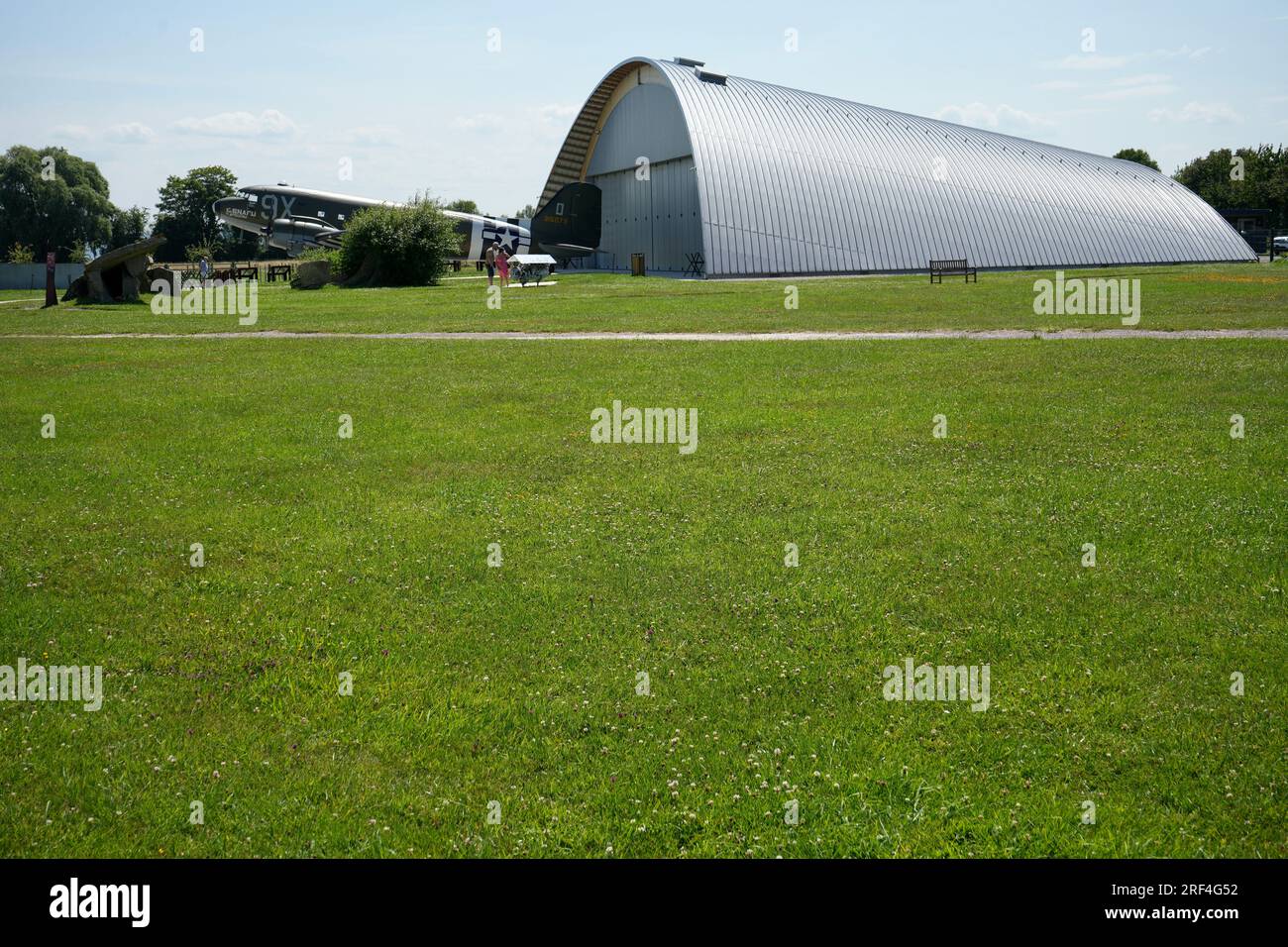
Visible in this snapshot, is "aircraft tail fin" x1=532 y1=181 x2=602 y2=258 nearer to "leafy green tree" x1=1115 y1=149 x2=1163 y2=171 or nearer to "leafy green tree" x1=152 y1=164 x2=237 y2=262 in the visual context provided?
"leafy green tree" x1=152 y1=164 x2=237 y2=262

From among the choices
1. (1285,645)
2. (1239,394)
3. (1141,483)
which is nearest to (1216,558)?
(1285,645)

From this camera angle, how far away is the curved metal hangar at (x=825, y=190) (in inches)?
2394

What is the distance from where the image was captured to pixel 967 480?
1115 cm

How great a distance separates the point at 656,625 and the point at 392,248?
51688 millimetres

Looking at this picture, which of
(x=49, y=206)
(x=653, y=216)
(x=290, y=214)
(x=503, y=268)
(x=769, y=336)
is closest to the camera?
(x=769, y=336)

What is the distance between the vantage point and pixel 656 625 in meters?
7.53

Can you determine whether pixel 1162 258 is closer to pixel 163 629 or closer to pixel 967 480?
pixel 967 480

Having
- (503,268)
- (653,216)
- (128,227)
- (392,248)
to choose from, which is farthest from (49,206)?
(503,268)
